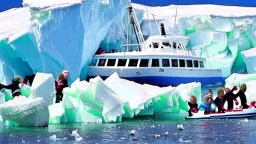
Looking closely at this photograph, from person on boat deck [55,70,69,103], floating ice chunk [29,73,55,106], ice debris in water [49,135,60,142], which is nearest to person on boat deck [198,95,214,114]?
person on boat deck [55,70,69,103]

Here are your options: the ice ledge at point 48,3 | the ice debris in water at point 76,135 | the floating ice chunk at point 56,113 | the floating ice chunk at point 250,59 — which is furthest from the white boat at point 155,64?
the ice debris in water at point 76,135

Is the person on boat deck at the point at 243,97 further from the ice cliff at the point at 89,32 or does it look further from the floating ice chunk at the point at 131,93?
the ice cliff at the point at 89,32

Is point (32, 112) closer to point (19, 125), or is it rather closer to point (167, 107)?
point (19, 125)

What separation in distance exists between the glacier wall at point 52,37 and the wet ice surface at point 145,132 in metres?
7.99

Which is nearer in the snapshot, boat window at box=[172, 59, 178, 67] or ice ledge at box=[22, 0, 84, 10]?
ice ledge at box=[22, 0, 84, 10]

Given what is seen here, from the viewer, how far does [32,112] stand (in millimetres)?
14727

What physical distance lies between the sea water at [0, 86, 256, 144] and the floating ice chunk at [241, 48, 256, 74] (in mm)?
17170

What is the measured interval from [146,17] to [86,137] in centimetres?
2400

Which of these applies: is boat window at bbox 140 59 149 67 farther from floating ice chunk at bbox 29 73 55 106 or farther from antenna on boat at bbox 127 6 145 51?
floating ice chunk at bbox 29 73 55 106

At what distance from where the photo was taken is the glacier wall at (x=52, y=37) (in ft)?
77.3

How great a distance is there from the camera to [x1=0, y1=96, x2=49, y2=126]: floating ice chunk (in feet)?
48.2

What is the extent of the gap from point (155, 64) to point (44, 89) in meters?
15.4

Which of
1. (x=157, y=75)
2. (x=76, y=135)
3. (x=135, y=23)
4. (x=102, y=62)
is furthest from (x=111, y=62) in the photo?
(x=76, y=135)

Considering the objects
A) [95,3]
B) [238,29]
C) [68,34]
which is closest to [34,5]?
[68,34]
